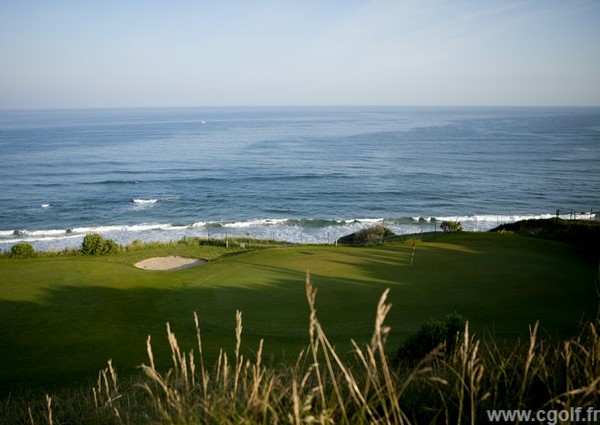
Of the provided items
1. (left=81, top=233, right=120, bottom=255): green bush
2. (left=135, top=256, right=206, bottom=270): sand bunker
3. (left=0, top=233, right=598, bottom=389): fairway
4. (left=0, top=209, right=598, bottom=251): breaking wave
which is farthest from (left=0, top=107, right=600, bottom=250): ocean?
(left=0, top=233, right=598, bottom=389): fairway

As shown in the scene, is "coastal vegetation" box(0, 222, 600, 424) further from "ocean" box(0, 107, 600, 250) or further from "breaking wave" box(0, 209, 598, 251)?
"ocean" box(0, 107, 600, 250)

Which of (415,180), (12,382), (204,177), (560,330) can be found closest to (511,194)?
(415,180)

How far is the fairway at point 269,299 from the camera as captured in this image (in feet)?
32.0

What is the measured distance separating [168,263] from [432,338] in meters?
13.4

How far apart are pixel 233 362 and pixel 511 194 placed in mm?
44829

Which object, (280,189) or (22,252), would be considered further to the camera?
(280,189)

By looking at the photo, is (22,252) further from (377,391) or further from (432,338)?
(377,391)

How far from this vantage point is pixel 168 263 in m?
18.7

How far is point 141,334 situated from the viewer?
10539 mm

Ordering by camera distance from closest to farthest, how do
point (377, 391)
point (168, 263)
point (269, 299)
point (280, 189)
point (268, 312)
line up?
point (377, 391) < point (268, 312) < point (269, 299) < point (168, 263) < point (280, 189)

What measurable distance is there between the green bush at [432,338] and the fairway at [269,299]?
49.3 inches

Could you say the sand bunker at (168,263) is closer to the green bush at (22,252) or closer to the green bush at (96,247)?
the green bush at (96,247)

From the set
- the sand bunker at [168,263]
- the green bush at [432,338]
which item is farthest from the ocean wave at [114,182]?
the green bush at [432,338]

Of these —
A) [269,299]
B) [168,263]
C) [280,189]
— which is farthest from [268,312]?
[280,189]
